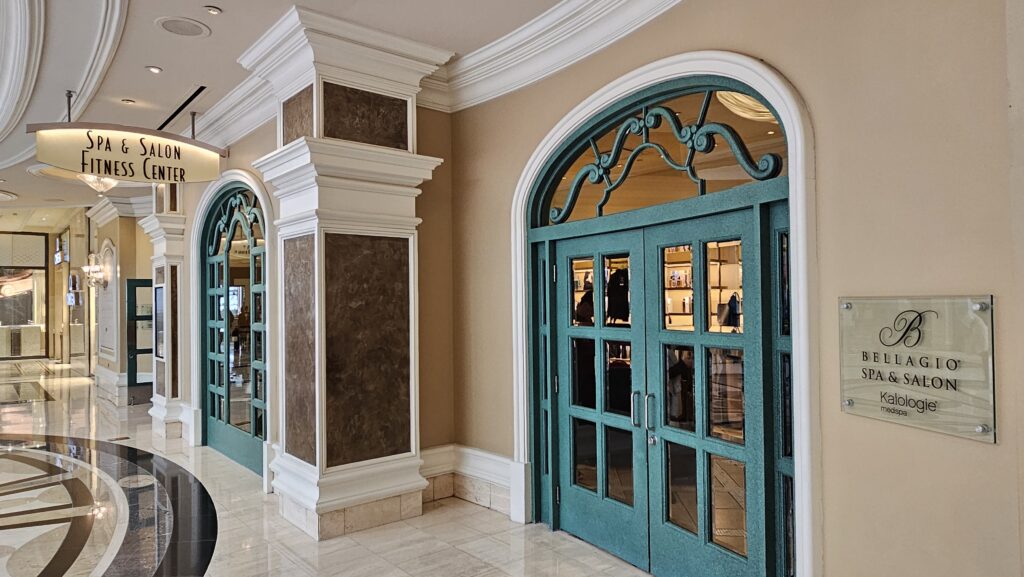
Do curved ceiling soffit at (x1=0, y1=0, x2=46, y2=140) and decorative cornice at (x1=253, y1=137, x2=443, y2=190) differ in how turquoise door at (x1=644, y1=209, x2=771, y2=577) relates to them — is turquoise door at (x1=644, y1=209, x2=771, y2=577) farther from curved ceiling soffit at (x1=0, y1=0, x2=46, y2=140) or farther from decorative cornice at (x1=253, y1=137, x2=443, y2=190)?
curved ceiling soffit at (x1=0, y1=0, x2=46, y2=140)

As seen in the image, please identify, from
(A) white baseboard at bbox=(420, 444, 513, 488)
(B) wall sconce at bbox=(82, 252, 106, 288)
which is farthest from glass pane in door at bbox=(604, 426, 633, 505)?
(B) wall sconce at bbox=(82, 252, 106, 288)

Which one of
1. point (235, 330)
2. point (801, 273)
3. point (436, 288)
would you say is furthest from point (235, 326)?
point (801, 273)

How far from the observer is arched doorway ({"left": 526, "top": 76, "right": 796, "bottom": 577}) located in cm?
285

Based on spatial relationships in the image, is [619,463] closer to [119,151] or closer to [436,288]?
[436,288]

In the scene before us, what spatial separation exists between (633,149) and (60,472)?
571cm

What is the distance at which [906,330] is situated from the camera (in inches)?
87.5

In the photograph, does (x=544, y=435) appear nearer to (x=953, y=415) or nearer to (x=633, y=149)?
(x=633, y=149)

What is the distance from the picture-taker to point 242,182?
18.3 feet

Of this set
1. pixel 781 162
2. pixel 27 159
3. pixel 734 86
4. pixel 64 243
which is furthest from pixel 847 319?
pixel 64 243

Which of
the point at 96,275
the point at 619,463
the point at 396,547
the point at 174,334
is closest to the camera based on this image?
the point at 619,463

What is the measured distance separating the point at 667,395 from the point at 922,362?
1378mm

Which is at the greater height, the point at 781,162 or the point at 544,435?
the point at 781,162

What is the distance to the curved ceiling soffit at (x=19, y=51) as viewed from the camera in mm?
3832

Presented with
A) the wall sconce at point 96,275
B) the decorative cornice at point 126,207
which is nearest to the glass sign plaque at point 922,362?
the decorative cornice at point 126,207
